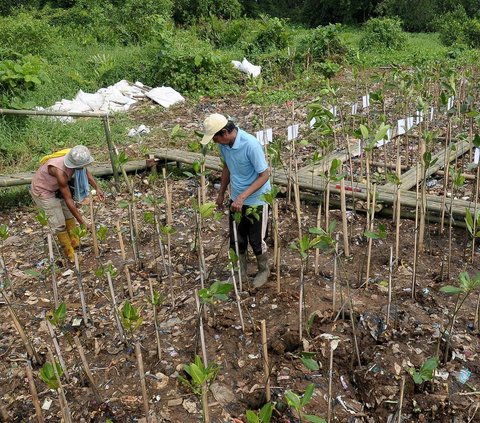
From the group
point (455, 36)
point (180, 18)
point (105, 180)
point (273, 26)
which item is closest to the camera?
point (105, 180)

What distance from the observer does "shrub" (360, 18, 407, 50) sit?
50.5ft

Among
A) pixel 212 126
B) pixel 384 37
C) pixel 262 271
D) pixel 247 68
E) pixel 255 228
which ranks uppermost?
pixel 212 126

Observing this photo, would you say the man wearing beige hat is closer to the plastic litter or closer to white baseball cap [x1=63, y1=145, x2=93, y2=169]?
white baseball cap [x1=63, y1=145, x2=93, y2=169]

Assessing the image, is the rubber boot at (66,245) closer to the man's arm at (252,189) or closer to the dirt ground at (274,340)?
the dirt ground at (274,340)

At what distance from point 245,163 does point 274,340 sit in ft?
4.04

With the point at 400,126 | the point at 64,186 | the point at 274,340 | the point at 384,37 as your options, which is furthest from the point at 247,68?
the point at 274,340

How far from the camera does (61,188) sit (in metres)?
4.47

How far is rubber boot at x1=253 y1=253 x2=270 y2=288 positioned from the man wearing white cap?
156 cm

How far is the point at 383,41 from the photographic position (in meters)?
15.5

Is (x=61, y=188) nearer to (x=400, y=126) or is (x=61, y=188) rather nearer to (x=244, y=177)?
(x=244, y=177)

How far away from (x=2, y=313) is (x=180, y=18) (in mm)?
16984

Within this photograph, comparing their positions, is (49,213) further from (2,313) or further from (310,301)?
(310,301)

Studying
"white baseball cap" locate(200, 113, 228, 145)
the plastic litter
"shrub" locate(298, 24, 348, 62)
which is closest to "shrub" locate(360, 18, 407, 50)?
"shrub" locate(298, 24, 348, 62)

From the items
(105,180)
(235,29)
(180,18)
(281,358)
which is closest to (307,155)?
(105,180)
